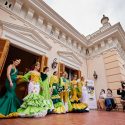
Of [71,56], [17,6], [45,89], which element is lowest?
[45,89]

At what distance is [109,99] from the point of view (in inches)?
241

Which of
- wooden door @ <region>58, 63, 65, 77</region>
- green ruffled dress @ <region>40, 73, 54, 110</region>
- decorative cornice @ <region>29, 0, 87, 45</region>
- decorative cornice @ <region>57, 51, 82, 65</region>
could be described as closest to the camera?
green ruffled dress @ <region>40, 73, 54, 110</region>

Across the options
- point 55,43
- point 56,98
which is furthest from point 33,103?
point 55,43

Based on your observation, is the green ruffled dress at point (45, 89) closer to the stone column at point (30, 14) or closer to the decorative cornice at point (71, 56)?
the decorative cornice at point (71, 56)

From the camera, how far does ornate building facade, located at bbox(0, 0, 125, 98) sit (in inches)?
175

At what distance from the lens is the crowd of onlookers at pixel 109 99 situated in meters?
5.75

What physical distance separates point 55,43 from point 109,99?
3.88 metres

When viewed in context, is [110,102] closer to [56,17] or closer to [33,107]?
[33,107]

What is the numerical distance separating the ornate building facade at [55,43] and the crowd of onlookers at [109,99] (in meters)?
0.33

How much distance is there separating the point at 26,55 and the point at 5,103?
3.89 meters

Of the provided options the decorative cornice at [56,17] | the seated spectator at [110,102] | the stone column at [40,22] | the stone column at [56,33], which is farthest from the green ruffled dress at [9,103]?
the seated spectator at [110,102]

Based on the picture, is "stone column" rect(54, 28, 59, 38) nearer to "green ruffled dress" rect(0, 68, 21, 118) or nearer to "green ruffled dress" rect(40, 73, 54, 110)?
"green ruffled dress" rect(40, 73, 54, 110)

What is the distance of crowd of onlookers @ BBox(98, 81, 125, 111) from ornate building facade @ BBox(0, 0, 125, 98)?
0.33 metres

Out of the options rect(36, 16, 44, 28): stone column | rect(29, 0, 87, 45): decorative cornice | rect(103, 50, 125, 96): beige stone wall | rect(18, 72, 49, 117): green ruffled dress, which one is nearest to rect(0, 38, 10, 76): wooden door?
rect(18, 72, 49, 117): green ruffled dress
